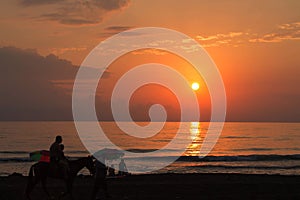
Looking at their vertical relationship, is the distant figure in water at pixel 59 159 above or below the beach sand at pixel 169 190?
above

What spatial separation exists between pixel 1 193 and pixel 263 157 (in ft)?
136

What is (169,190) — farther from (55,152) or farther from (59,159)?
(55,152)

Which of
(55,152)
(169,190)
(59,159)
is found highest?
(55,152)

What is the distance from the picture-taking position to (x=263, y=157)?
179 ft

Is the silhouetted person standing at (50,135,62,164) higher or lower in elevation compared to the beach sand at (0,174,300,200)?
higher

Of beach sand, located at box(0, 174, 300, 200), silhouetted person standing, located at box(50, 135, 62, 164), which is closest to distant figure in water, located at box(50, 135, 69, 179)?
silhouetted person standing, located at box(50, 135, 62, 164)

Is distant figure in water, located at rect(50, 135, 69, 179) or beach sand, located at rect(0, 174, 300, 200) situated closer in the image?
distant figure in water, located at rect(50, 135, 69, 179)

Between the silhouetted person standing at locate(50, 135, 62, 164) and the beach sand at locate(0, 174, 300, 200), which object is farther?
the beach sand at locate(0, 174, 300, 200)

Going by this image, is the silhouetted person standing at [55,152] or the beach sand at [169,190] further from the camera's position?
the beach sand at [169,190]

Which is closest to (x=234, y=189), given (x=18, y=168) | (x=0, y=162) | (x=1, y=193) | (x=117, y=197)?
(x=117, y=197)

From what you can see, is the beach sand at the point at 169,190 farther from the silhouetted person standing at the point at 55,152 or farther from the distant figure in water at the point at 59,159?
the silhouetted person standing at the point at 55,152

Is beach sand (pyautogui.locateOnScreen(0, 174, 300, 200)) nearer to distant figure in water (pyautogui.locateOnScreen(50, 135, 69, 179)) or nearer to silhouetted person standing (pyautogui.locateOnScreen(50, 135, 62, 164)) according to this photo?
distant figure in water (pyautogui.locateOnScreen(50, 135, 69, 179))

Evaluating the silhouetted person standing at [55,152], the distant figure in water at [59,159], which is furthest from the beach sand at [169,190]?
the silhouetted person standing at [55,152]

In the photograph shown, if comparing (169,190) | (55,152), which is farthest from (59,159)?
(169,190)
